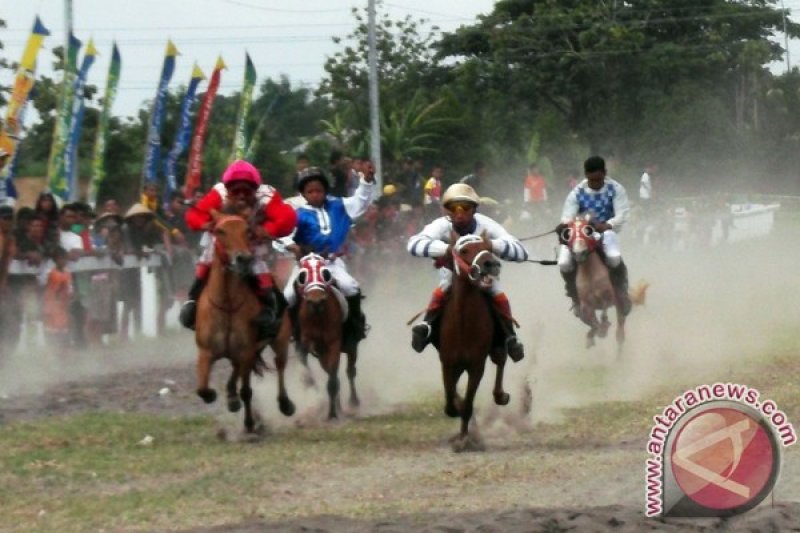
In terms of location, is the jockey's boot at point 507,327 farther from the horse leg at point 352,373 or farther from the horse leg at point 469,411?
the horse leg at point 352,373

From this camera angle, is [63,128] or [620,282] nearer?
[620,282]

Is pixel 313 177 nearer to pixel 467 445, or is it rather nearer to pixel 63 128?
pixel 467 445

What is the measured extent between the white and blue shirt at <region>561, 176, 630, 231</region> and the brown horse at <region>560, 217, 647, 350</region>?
276 mm

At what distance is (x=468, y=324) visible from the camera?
13312mm

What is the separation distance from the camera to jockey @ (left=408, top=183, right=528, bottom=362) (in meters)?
13.3

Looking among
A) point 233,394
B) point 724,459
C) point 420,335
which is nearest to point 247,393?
point 233,394

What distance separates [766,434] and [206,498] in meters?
3.87

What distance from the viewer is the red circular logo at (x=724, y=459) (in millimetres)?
9438

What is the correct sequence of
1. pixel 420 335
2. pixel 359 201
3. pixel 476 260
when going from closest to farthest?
pixel 476 260 → pixel 420 335 → pixel 359 201

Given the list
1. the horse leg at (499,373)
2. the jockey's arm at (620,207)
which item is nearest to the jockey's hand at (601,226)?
the jockey's arm at (620,207)

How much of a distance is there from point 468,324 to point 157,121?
16788 mm

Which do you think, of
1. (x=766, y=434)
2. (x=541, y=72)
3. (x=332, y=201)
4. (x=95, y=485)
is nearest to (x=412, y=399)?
(x=332, y=201)

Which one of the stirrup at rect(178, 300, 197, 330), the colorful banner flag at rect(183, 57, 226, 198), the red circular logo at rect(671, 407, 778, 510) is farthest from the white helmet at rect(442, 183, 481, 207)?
the colorful banner flag at rect(183, 57, 226, 198)

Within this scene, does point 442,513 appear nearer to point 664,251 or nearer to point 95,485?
point 95,485
